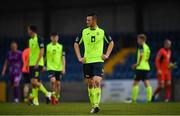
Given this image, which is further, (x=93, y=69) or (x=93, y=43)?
(x=93, y=43)

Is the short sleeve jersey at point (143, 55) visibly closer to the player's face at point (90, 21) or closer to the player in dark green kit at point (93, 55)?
the player in dark green kit at point (93, 55)

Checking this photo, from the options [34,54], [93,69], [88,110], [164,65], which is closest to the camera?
[93,69]

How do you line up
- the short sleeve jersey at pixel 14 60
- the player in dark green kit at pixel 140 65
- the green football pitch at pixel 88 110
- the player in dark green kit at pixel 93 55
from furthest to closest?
the short sleeve jersey at pixel 14 60 → the player in dark green kit at pixel 140 65 → the player in dark green kit at pixel 93 55 → the green football pitch at pixel 88 110

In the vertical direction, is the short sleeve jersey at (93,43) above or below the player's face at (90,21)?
below

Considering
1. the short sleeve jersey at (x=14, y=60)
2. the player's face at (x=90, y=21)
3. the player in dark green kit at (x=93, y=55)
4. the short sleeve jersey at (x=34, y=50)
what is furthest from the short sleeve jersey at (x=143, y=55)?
the player's face at (x=90, y=21)

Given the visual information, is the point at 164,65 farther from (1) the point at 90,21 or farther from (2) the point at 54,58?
(1) the point at 90,21

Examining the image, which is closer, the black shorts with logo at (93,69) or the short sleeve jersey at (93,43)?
the black shorts with logo at (93,69)

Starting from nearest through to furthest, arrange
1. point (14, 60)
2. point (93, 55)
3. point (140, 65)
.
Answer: point (93, 55)
point (140, 65)
point (14, 60)

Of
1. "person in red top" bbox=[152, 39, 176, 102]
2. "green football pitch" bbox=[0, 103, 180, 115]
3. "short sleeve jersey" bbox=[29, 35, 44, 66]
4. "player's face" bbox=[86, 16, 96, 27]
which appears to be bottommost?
"green football pitch" bbox=[0, 103, 180, 115]

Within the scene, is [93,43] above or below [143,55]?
above

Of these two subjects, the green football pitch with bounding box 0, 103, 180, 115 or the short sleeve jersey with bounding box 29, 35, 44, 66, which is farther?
the short sleeve jersey with bounding box 29, 35, 44, 66

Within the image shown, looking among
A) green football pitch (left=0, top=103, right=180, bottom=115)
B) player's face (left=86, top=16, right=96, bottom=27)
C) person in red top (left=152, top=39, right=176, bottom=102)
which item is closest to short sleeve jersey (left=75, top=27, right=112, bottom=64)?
player's face (left=86, top=16, right=96, bottom=27)

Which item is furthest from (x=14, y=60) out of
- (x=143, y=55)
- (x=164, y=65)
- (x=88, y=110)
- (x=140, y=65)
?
(x=88, y=110)

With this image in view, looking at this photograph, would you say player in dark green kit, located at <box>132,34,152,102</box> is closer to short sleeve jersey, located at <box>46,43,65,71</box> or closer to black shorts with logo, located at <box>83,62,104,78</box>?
short sleeve jersey, located at <box>46,43,65,71</box>
